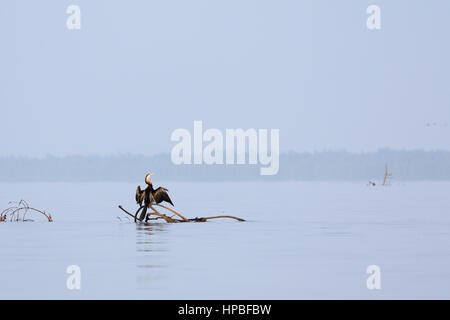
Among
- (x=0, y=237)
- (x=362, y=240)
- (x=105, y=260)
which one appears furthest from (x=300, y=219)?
(x=105, y=260)

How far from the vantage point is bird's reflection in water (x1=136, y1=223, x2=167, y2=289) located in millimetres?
19172

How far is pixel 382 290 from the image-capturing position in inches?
688

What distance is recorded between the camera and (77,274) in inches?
760

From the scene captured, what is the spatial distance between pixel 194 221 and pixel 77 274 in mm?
15035

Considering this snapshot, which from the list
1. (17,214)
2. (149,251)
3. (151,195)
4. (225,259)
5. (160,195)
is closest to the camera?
(225,259)

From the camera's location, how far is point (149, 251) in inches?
942

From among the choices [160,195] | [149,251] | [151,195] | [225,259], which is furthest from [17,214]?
[225,259]

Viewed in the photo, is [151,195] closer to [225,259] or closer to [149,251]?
[149,251]
